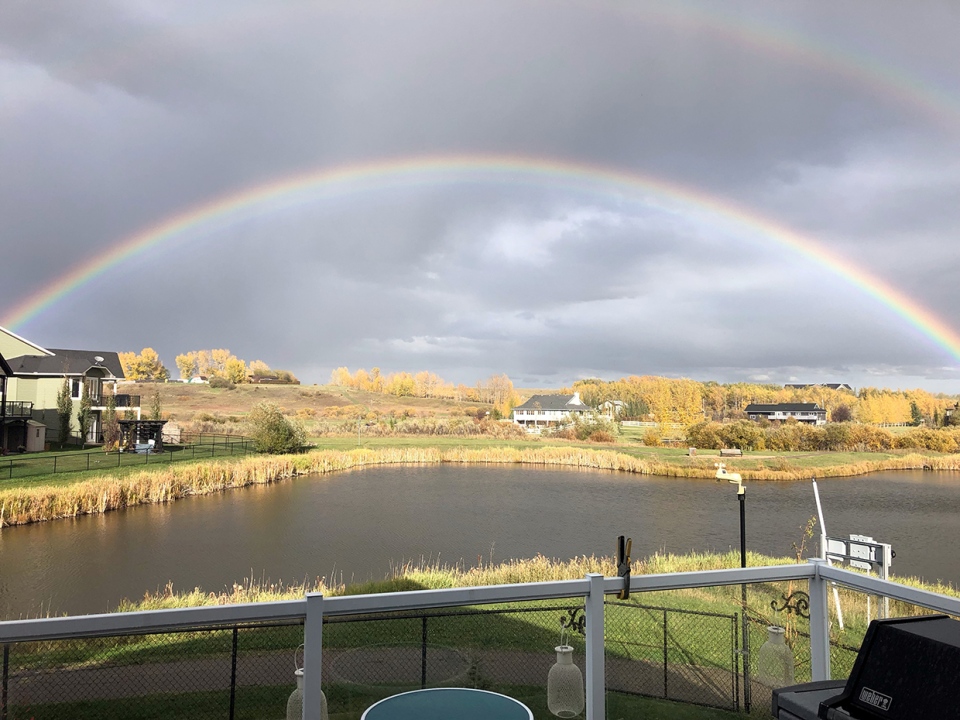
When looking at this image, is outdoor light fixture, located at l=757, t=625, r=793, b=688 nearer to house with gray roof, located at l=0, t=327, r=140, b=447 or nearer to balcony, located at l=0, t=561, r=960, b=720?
balcony, located at l=0, t=561, r=960, b=720

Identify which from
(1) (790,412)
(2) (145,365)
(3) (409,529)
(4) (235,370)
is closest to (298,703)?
(3) (409,529)

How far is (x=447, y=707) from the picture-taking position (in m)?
2.24

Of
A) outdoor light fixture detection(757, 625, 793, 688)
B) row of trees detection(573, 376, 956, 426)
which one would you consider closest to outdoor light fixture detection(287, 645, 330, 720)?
outdoor light fixture detection(757, 625, 793, 688)

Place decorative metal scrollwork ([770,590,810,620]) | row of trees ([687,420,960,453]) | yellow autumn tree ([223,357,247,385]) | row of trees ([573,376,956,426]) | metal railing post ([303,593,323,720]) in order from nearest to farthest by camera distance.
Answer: metal railing post ([303,593,323,720]) → decorative metal scrollwork ([770,590,810,620]) → row of trees ([687,420,960,453]) → row of trees ([573,376,956,426]) → yellow autumn tree ([223,357,247,385])

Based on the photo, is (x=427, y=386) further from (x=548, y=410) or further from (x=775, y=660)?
(x=775, y=660)

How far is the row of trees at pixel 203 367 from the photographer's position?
4706cm

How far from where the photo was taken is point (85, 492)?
2528 cm

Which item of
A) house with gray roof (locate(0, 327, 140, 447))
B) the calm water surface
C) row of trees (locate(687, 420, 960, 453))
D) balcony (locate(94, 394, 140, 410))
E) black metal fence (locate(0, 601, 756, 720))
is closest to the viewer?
black metal fence (locate(0, 601, 756, 720))

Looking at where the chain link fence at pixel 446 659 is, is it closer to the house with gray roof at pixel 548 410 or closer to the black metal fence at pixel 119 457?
the black metal fence at pixel 119 457

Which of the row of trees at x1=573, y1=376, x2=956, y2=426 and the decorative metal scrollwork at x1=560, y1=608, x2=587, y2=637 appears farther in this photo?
the row of trees at x1=573, y1=376, x2=956, y2=426

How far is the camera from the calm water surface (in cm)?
2009

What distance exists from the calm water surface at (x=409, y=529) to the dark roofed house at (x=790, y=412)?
31.1 feet

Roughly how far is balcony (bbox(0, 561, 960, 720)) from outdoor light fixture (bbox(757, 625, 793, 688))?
0.12ft

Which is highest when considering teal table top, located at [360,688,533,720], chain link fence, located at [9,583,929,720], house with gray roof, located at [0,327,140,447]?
house with gray roof, located at [0,327,140,447]
